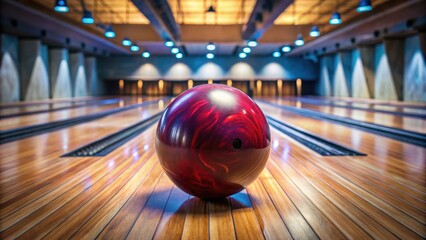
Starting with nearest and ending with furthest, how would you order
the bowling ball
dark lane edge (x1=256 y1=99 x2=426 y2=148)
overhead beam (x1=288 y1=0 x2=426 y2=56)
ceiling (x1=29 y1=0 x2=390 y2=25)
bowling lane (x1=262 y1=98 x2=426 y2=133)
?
the bowling ball < dark lane edge (x1=256 y1=99 x2=426 y2=148) < bowling lane (x1=262 y1=98 x2=426 y2=133) < overhead beam (x1=288 y1=0 x2=426 y2=56) < ceiling (x1=29 y1=0 x2=390 y2=25)

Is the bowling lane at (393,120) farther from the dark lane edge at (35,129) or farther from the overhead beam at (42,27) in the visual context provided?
the overhead beam at (42,27)

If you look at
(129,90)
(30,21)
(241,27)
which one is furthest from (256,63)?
(30,21)

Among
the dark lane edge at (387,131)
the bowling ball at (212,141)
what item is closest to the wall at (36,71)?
the dark lane edge at (387,131)

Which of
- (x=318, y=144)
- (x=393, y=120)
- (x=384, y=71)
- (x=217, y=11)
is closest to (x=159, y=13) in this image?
(x=217, y=11)

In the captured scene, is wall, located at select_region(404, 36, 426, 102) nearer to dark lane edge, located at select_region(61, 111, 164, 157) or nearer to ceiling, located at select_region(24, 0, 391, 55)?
ceiling, located at select_region(24, 0, 391, 55)

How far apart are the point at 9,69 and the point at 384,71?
13.7 meters

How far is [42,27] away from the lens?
1105cm

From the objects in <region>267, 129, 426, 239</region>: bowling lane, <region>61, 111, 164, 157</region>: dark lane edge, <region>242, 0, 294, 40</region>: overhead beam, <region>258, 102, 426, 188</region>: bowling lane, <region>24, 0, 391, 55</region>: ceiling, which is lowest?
<region>267, 129, 426, 239</region>: bowling lane

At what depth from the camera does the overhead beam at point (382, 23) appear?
922 cm

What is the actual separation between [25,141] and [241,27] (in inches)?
459

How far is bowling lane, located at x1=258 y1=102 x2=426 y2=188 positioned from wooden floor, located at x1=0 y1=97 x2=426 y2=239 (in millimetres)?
15

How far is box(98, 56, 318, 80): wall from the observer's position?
2069cm

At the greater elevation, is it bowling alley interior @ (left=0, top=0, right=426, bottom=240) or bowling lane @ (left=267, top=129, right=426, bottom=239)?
bowling alley interior @ (left=0, top=0, right=426, bottom=240)

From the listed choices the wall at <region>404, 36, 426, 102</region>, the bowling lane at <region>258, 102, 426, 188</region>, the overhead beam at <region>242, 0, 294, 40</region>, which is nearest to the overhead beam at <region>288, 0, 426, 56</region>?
the wall at <region>404, 36, 426, 102</region>
